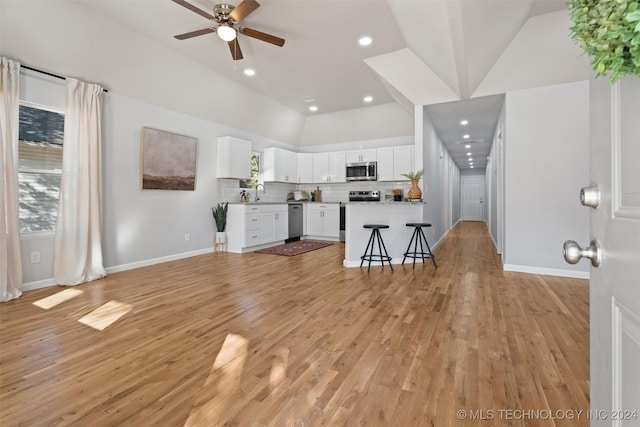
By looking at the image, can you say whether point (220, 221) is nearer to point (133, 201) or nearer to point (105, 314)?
point (133, 201)

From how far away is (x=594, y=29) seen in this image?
21.0 inches

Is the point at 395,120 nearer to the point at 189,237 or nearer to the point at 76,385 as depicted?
the point at 189,237

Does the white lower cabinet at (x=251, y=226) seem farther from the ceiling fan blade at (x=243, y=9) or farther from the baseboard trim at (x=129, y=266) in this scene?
the ceiling fan blade at (x=243, y=9)

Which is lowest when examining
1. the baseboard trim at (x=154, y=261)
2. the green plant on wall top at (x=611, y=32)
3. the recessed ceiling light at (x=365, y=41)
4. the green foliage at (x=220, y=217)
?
the baseboard trim at (x=154, y=261)

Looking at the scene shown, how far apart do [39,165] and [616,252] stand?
196 inches

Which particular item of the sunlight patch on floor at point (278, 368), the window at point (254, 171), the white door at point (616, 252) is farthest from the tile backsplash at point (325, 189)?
the white door at point (616, 252)

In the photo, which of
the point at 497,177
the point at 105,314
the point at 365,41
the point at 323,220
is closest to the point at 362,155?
the point at 323,220

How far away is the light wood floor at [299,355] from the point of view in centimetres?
149

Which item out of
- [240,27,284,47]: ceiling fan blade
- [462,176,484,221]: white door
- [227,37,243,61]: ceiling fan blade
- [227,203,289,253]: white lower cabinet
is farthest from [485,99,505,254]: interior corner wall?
[462,176,484,221]: white door

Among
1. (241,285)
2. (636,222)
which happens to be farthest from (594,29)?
(241,285)

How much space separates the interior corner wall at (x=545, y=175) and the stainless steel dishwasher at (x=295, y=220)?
448 centimetres

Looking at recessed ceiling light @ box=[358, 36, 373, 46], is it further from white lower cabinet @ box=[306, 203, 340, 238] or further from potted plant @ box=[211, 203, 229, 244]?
potted plant @ box=[211, 203, 229, 244]

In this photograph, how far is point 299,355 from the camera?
1993 mm

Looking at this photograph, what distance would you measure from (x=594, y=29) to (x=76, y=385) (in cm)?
256
